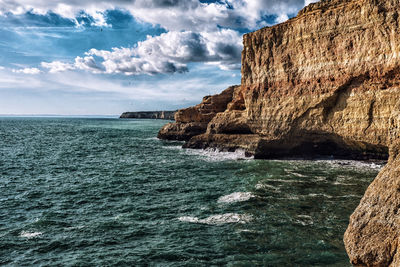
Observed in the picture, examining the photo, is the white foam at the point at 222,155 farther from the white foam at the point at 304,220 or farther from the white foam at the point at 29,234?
the white foam at the point at 29,234

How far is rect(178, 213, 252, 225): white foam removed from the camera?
1559cm

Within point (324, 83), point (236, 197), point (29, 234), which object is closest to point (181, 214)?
point (236, 197)

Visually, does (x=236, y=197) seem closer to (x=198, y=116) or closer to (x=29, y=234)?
(x=29, y=234)

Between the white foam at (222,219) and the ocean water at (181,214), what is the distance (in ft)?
0.18

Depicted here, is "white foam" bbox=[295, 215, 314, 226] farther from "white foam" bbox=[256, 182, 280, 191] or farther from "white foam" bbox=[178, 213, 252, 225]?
"white foam" bbox=[256, 182, 280, 191]

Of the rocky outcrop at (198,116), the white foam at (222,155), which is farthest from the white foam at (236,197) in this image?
the rocky outcrop at (198,116)

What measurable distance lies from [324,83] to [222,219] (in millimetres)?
20621

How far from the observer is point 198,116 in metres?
59.1

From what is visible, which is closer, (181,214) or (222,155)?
(181,214)

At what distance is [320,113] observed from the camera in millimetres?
30312

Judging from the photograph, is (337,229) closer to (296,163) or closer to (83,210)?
(83,210)

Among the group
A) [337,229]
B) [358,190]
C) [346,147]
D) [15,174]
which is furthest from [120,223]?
[346,147]

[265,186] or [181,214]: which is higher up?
[265,186]

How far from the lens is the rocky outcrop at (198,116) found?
57406 mm
